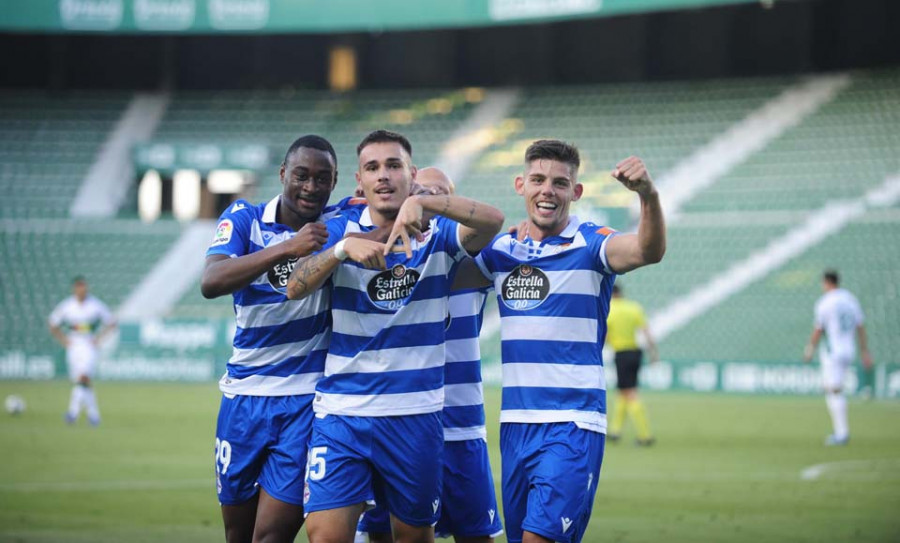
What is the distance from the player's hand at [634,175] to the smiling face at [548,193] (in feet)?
1.81

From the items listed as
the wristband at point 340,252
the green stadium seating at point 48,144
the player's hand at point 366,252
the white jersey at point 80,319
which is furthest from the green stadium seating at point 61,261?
the player's hand at point 366,252

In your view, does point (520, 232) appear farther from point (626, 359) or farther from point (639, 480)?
point (626, 359)

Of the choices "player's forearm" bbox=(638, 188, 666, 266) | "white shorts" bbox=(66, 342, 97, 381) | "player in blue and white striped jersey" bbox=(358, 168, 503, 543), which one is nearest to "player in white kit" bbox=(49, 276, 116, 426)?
"white shorts" bbox=(66, 342, 97, 381)

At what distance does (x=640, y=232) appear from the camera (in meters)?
5.99

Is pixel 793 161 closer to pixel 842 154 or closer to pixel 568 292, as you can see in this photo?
pixel 842 154

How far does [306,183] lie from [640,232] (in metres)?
1.71

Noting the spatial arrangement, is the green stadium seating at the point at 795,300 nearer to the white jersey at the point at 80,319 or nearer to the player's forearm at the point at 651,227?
the white jersey at the point at 80,319

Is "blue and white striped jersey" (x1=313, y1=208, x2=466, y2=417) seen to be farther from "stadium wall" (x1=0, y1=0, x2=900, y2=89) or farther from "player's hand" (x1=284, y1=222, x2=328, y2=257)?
"stadium wall" (x1=0, y1=0, x2=900, y2=89)

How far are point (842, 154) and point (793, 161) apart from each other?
1222mm

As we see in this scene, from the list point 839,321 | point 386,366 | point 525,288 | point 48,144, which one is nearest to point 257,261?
point 386,366

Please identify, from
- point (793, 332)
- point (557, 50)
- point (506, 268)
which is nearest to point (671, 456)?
point (506, 268)

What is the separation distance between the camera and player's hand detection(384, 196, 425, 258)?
574 cm

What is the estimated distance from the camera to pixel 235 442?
6.57 metres

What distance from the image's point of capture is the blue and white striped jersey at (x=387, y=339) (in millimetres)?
6074
